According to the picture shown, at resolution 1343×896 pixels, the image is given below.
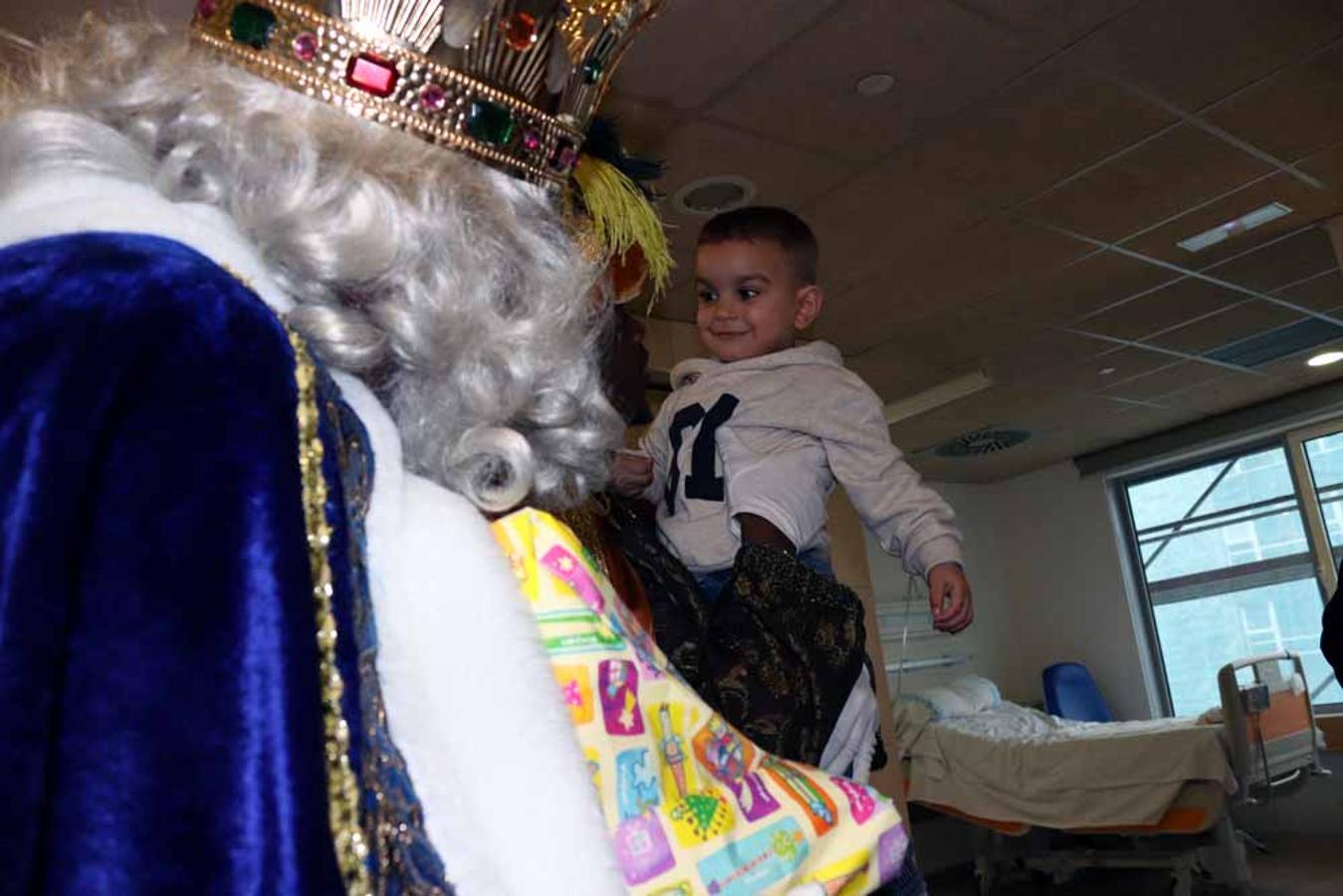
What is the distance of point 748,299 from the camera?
5.59 ft

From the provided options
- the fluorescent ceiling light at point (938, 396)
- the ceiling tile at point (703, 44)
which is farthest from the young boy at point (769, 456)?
the fluorescent ceiling light at point (938, 396)

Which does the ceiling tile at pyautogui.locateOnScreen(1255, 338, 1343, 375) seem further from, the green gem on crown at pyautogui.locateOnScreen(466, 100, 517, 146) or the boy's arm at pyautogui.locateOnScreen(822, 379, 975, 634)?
the green gem on crown at pyautogui.locateOnScreen(466, 100, 517, 146)

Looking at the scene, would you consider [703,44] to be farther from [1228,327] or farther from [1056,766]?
[1056,766]

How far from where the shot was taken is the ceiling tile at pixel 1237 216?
3666mm

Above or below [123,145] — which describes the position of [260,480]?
below

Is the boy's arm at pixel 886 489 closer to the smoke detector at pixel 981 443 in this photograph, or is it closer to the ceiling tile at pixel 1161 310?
the ceiling tile at pixel 1161 310

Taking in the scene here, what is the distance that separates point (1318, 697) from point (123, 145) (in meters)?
7.68

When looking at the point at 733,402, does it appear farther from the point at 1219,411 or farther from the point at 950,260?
the point at 1219,411

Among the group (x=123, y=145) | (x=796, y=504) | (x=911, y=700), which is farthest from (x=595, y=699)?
(x=911, y=700)

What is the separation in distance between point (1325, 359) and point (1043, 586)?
8.54 ft

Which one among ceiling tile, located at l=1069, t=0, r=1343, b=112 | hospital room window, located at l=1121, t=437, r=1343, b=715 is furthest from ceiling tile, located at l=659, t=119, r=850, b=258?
hospital room window, located at l=1121, t=437, r=1343, b=715

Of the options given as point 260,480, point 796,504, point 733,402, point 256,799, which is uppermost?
point 733,402

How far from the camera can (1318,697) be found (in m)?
6.59

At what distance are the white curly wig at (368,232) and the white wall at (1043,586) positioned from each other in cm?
647
